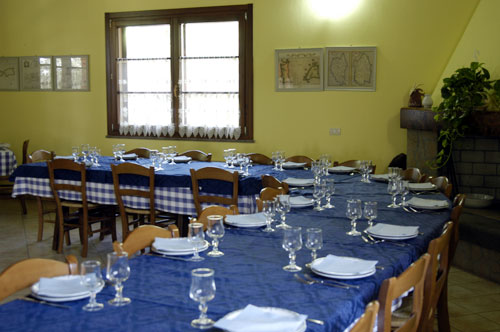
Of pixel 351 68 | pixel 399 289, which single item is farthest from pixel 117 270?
pixel 351 68

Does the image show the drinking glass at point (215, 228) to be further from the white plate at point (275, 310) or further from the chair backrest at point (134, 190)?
the chair backrest at point (134, 190)

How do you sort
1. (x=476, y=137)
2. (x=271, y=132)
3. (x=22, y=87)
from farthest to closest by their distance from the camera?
(x=22, y=87), (x=271, y=132), (x=476, y=137)

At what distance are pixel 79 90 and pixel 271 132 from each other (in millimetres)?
2949

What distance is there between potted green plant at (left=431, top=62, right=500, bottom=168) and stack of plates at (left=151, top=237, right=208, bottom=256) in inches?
141

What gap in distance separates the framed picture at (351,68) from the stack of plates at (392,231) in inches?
154

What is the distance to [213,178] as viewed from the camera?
Result: 4781mm

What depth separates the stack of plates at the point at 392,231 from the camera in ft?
9.16

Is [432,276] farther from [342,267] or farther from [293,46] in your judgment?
[293,46]

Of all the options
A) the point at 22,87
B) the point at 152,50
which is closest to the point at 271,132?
the point at 152,50

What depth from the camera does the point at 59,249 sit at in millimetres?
5512

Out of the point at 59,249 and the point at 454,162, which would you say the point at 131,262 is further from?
the point at 454,162

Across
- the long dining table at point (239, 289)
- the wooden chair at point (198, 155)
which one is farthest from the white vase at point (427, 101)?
the long dining table at point (239, 289)

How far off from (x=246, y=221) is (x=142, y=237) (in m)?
0.66

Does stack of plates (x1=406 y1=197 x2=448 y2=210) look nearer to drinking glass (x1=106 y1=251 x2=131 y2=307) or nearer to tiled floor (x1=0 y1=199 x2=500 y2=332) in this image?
tiled floor (x1=0 y1=199 x2=500 y2=332)
